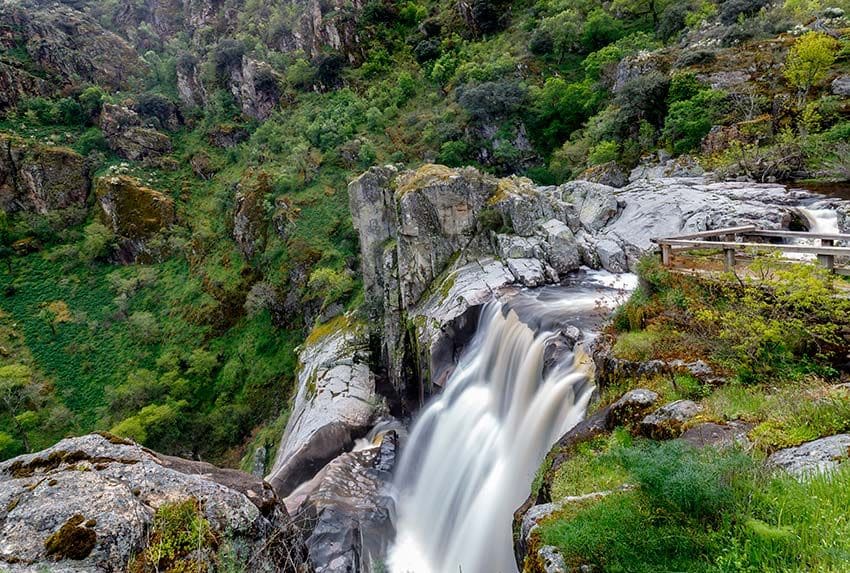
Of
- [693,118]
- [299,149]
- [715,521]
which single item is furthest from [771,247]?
[299,149]

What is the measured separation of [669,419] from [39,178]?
54.6m

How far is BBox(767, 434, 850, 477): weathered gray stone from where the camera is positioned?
3535 mm

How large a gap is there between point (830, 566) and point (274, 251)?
32.3 metres

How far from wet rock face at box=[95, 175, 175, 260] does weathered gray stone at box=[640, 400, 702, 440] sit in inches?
1724

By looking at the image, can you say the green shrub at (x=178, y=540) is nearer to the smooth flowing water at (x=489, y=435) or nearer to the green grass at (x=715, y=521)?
the green grass at (x=715, y=521)

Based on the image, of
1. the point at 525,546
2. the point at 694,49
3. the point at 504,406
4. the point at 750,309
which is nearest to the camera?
the point at 525,546

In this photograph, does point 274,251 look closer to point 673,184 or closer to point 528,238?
point 528,238

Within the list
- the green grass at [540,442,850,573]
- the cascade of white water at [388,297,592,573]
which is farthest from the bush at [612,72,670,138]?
the green grass at [540,442,850,573]

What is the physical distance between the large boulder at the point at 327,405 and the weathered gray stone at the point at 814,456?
551 inches

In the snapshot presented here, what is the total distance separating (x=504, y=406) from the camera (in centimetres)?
1147

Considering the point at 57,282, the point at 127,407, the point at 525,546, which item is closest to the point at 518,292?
the point at 525,546

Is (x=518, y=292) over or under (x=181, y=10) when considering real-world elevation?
under

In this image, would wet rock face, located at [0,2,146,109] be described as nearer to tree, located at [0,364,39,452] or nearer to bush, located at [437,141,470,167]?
tree, located at [0,364,39,452]

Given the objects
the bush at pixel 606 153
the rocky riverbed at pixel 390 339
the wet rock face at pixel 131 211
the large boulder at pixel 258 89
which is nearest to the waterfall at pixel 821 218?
the rocky riverbed at pixel 390 339
